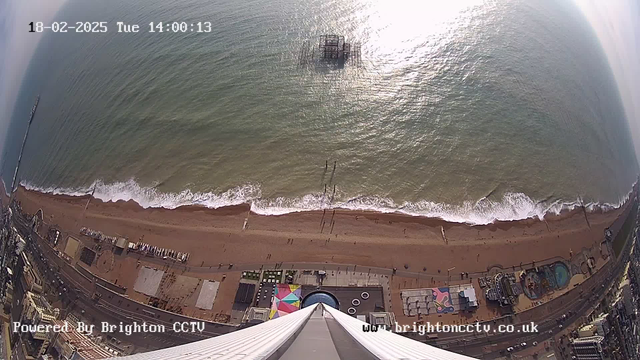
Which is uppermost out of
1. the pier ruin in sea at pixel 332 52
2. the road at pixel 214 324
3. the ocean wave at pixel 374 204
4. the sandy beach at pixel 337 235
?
the pier ruin in sea at pixel 332 52

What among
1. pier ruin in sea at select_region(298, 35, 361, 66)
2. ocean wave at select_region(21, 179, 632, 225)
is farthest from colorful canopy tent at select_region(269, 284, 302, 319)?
pier ruin in sea at select_region(298, 35, 361, 66)

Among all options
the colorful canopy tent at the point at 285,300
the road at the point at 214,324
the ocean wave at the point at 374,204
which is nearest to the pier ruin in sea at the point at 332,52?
the ocean wave at the point at 374,204

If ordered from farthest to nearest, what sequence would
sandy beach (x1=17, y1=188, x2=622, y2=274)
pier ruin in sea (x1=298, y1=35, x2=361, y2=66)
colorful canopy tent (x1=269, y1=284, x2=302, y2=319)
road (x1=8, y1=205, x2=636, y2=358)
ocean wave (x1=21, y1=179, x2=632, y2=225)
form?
1. pier ruin in sea (x1=298, y1=35, x2=361, y2=66)
2. ocean wave (x1=21, y1=179, x2=632, y2=225)
3. sandy beach (x1=17, y1=188, x2=622, y2=274)
4. colorful canopy tent (x1=269, y1=284, x2=302, y2=319)
5. road (x1=8, y1=205, x2=636, y2=358)

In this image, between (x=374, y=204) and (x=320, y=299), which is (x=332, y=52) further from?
(x=320, y=299)

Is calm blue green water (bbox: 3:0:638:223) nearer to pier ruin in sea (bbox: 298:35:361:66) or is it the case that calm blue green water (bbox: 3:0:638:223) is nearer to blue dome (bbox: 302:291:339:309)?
pier ruin in sea (bbox: 298:35:361:66)

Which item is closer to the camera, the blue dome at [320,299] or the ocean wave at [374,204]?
the blue dome at [320,299]

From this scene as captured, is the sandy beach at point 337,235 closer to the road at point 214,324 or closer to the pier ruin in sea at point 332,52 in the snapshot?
the road at point 214,324

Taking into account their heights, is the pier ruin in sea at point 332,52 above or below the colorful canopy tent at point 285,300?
above
